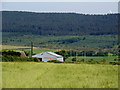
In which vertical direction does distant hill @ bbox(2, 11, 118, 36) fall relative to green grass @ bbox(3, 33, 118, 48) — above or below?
above

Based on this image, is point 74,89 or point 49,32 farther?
point 49,32

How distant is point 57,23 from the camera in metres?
136

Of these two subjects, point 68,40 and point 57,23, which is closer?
point 68,40

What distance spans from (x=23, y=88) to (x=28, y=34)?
415 ft

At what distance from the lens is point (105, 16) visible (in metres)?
129

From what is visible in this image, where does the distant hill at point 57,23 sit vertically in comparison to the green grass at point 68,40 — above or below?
above

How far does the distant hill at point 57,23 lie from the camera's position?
128 m

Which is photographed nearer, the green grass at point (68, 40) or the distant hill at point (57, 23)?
the green grass at point (68, 40)

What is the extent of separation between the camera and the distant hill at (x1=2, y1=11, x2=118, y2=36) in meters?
128

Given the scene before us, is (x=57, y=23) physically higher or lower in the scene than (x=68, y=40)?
higher

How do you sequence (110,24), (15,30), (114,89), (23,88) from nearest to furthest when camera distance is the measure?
1. (23,88)
2. (114,89)
3. (110,24)
4. (15,30)

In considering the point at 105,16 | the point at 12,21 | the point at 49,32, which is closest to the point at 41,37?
the point at 49,32

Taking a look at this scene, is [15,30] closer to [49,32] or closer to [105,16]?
[49,32]

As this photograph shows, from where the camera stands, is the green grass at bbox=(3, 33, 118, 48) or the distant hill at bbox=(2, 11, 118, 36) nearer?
the green grass at bbox=(3, 33, 118, 48)
